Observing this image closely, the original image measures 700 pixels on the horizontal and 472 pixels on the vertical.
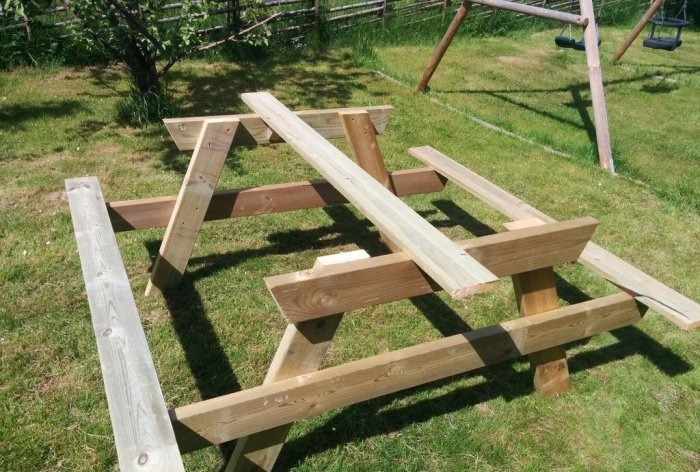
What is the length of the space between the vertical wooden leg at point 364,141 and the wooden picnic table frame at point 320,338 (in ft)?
1.87

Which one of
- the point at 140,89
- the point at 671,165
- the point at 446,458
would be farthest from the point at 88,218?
the point at 671,165

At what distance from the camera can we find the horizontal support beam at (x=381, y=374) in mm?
1808

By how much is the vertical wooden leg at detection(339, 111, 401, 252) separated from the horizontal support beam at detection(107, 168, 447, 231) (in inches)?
9.7

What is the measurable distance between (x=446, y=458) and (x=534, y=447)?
0.42 metres

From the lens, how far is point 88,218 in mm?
2617

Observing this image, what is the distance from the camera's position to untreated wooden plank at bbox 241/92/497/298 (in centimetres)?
166

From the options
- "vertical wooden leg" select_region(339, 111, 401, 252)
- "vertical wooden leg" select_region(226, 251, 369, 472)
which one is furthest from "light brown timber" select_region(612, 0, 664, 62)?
"vertical wooden leg" select_region(226, 251, 369, 472)

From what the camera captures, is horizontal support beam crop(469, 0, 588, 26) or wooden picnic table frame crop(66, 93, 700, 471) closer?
wooden picnic table frame crop(66, 93, 700, 471)

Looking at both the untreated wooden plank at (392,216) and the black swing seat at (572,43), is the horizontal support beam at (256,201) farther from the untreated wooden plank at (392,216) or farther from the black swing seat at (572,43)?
the black swing seat at (572,43)

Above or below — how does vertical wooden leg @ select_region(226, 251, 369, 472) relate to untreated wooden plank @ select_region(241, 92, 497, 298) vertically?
below

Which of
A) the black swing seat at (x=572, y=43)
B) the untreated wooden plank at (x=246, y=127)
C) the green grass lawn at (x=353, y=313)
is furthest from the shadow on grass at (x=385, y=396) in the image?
the black swing seat at (x=572, y=43)

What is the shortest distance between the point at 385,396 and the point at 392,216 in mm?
1097

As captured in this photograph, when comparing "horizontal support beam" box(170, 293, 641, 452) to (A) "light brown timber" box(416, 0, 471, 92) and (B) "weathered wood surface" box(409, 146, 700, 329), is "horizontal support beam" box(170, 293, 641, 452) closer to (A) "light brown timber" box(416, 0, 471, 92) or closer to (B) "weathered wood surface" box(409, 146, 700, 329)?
(B) "weathered wood surface" box(409, 146, 700, 329)

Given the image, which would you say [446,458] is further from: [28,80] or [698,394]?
[28,80]
